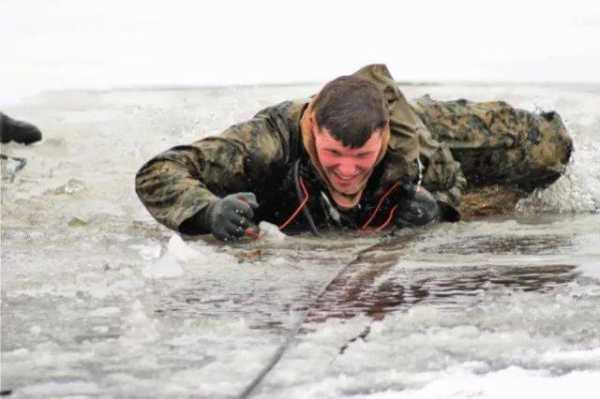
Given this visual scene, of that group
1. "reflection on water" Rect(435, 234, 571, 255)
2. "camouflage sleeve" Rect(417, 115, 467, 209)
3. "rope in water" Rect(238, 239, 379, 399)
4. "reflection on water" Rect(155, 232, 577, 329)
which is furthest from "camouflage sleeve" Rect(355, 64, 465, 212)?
"rope in water" Rect(238, 239, 379, 399)

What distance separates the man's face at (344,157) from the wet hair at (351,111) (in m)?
0.03

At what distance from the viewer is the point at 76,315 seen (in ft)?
11.6

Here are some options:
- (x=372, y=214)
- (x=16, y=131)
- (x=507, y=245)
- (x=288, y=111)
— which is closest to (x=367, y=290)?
(x=507, y=245)

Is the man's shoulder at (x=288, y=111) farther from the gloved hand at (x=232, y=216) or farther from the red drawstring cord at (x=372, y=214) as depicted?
the gloved hand at (x=232, y=216)

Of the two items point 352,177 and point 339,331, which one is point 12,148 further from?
point 339,331

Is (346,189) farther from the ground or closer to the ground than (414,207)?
farther from the ground

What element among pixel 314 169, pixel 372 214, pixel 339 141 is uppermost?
pixel 339 141

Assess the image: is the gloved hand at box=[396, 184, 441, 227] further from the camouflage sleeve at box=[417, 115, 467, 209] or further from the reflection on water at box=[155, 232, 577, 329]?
the reflection on water at box=[155, 232, 577, 329]

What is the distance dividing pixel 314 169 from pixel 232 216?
560 mm

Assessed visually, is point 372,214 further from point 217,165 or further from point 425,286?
point 425,286

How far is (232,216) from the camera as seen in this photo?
5.05 meters

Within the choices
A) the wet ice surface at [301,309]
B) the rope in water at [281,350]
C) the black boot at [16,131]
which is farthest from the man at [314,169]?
the black boot at [16,131]

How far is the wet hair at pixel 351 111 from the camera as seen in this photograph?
17.0 feet

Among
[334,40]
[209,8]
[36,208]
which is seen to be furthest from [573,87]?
[209,8]
